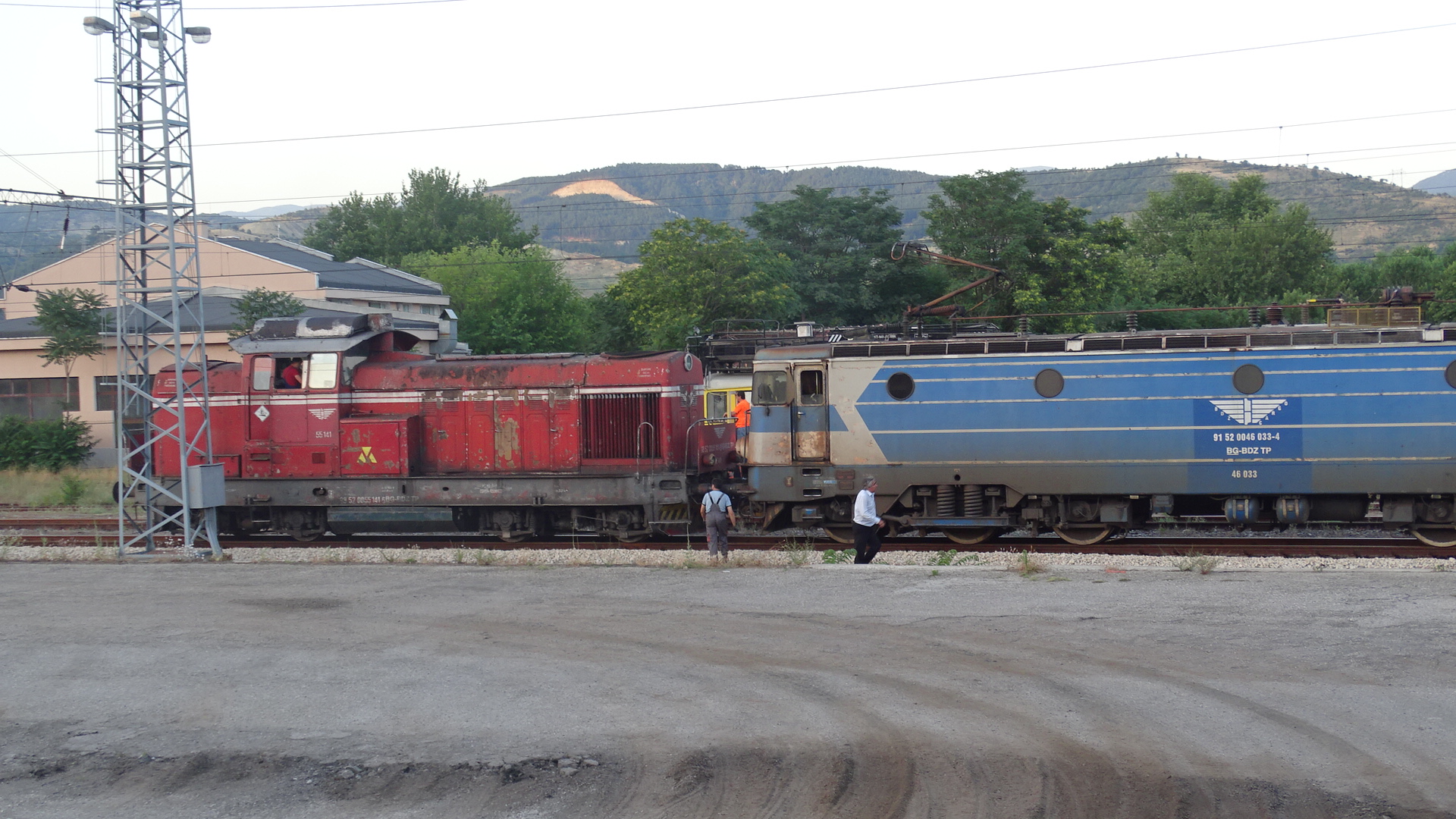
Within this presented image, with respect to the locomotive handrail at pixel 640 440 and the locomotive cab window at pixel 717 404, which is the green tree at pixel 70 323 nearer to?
the locomotive cab window at pixel 717 404

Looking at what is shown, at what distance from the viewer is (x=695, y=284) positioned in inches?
1622

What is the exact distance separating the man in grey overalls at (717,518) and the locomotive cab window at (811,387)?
7.81ft

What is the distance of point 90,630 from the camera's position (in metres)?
12.2

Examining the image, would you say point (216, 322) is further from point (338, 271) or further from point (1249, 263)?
point (1249, 263)

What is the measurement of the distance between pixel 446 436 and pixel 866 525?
7925mm

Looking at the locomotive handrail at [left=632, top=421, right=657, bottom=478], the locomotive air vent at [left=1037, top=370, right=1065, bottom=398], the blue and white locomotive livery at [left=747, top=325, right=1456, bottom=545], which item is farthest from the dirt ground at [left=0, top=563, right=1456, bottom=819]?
the locomotive handrail at [left=632, top=421, right=657, bottom=478]

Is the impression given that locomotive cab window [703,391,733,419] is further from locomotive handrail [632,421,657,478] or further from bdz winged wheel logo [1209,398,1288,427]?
bdz winged wheel logo [1209,398,1288,427]

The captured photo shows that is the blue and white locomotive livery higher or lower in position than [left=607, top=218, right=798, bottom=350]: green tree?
lower

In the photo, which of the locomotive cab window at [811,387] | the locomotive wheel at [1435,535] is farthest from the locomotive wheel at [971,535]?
the locomotive wheel at [1435,535]

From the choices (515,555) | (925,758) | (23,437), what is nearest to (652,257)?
(23,437)

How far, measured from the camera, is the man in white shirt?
15281 mm

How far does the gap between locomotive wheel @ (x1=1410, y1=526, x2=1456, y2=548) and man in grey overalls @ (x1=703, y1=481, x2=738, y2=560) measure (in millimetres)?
10024

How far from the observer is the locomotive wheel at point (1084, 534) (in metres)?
16.9

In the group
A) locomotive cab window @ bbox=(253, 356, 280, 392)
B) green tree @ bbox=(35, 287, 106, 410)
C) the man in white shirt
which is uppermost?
green tree @ bbox=(35, 287, 106, 410)
